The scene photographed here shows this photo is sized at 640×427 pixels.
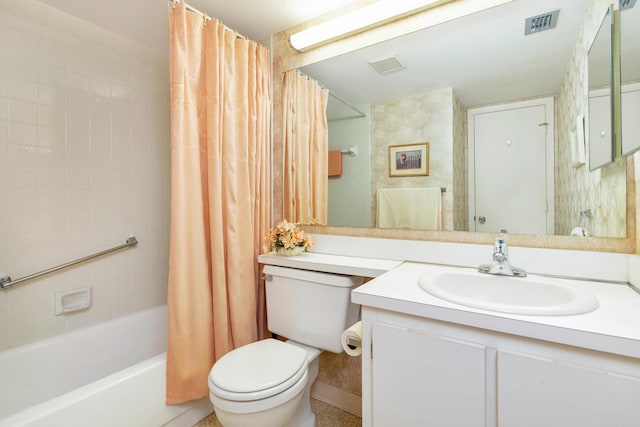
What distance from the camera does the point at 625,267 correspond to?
3.35 feet

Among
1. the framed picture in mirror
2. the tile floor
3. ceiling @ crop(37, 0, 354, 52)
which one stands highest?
ceiling @ crop(37, 0, 354, 52)

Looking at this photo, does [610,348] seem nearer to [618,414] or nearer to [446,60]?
[618,414]

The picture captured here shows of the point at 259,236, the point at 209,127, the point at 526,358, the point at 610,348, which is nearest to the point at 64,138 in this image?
Result: the point at 209,127

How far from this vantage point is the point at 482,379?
778mm

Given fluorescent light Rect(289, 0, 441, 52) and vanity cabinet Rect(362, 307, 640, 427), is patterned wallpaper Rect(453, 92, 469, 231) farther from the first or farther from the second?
vanity cabinet Rect(362, 307, 640, 427)

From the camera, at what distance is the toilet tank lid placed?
1368 millimetres

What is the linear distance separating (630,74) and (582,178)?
1.17 feet

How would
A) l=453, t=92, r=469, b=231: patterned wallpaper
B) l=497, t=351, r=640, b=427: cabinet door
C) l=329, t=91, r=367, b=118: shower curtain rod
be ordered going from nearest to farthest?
l=497, t=351, r=640, b=427: cabinet door → l=453, t=92, r=469, b=231: patterned wallpaper → l=329, t=91, r=367, b=118: shower curtain rod

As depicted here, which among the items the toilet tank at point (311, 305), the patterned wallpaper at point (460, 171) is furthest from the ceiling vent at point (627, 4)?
the toilet tank at point (311, 305)

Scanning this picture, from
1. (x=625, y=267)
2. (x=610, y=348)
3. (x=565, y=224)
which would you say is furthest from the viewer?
(x=565, y=224)

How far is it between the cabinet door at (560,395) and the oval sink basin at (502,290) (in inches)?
6.2

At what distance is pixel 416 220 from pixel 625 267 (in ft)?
2.42

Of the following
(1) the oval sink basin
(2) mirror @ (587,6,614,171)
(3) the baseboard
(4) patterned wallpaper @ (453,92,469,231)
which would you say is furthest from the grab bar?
(2) mirror @ (587,6,614,171)

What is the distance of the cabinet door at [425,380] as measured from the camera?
791 millimetres
